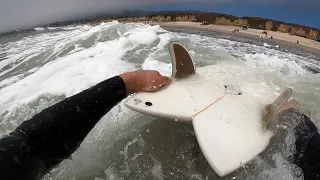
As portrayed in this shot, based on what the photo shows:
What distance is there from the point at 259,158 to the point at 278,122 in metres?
0.62

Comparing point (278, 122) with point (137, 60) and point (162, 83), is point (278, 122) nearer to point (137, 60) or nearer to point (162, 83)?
point (162, 83)

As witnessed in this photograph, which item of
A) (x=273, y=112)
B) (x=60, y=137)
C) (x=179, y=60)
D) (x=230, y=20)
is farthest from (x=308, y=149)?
(x=230, y=20)

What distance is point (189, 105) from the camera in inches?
170

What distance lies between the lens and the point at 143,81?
4.62 m

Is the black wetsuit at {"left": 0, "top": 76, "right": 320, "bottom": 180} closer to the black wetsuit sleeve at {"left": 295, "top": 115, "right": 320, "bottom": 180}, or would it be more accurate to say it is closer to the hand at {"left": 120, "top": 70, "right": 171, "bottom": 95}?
the black wetsuit sleeve at {"left": 295, "top": 115, "right": 320, "bottom": 180}

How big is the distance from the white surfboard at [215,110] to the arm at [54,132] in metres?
0.52

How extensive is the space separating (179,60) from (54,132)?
8.54 feet

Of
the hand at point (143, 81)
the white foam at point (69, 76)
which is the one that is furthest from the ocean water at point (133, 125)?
the hand at point (143, 81)

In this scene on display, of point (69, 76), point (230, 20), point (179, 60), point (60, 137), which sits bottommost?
point (230, 20)

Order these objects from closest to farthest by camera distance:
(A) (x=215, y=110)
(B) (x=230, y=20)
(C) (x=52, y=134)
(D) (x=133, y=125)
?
(C) (x=52, y=134) < (A) (x=215, y=110) < (D) (x=133, y=125) < (B) (x=230, y=20)

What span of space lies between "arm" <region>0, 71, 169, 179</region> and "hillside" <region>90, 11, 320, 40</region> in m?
36.0

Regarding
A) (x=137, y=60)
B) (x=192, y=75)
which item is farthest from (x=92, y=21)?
(x=192, y=75)

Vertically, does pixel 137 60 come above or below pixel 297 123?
below

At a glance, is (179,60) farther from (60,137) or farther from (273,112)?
(60,137)
